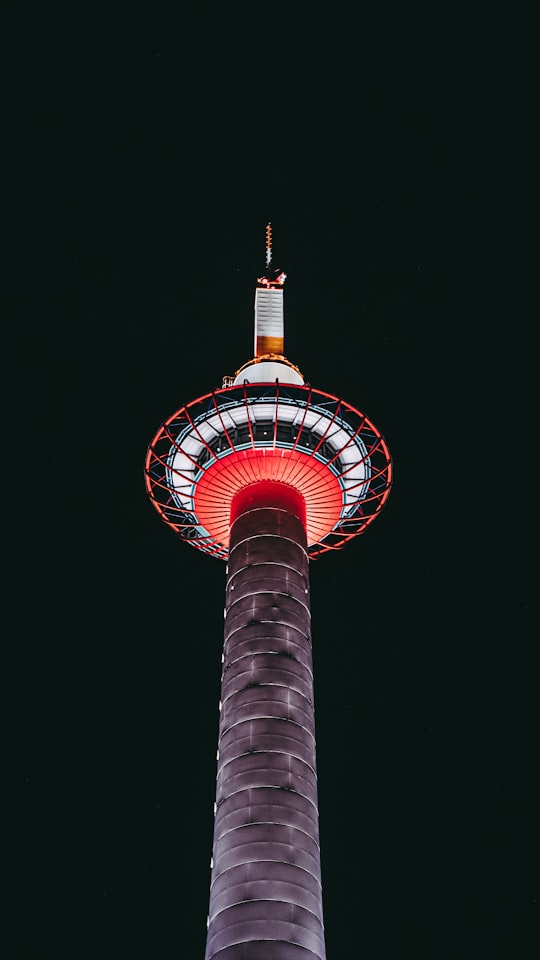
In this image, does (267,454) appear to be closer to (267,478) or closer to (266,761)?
(267,478)

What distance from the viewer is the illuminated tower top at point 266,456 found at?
45594mm

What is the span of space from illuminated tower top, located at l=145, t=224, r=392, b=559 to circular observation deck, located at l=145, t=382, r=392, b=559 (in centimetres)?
5

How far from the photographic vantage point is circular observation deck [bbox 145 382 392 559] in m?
45.6

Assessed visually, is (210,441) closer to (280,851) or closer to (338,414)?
(338,414)

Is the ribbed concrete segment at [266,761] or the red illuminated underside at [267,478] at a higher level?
the red illuminated underside at [267,478]

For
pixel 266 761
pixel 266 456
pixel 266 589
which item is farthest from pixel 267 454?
pixel 266 761

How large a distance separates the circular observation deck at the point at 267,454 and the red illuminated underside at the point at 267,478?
0.05 m

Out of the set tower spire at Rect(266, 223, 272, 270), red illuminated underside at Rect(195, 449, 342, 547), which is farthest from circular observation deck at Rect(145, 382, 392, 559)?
tower spire at Rect(266, 223, 272, 270)

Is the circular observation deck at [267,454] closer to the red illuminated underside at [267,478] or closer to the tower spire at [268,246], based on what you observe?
the red illuminated underside at [267,478]

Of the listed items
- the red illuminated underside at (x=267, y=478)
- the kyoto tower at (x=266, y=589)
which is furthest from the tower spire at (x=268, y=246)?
the red illuminated underside at (x=267, y=478)

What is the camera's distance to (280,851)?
103 ft

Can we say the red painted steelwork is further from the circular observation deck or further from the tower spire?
the tower spire

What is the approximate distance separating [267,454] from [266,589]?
28.1 feet

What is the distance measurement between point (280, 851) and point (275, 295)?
37213mm
